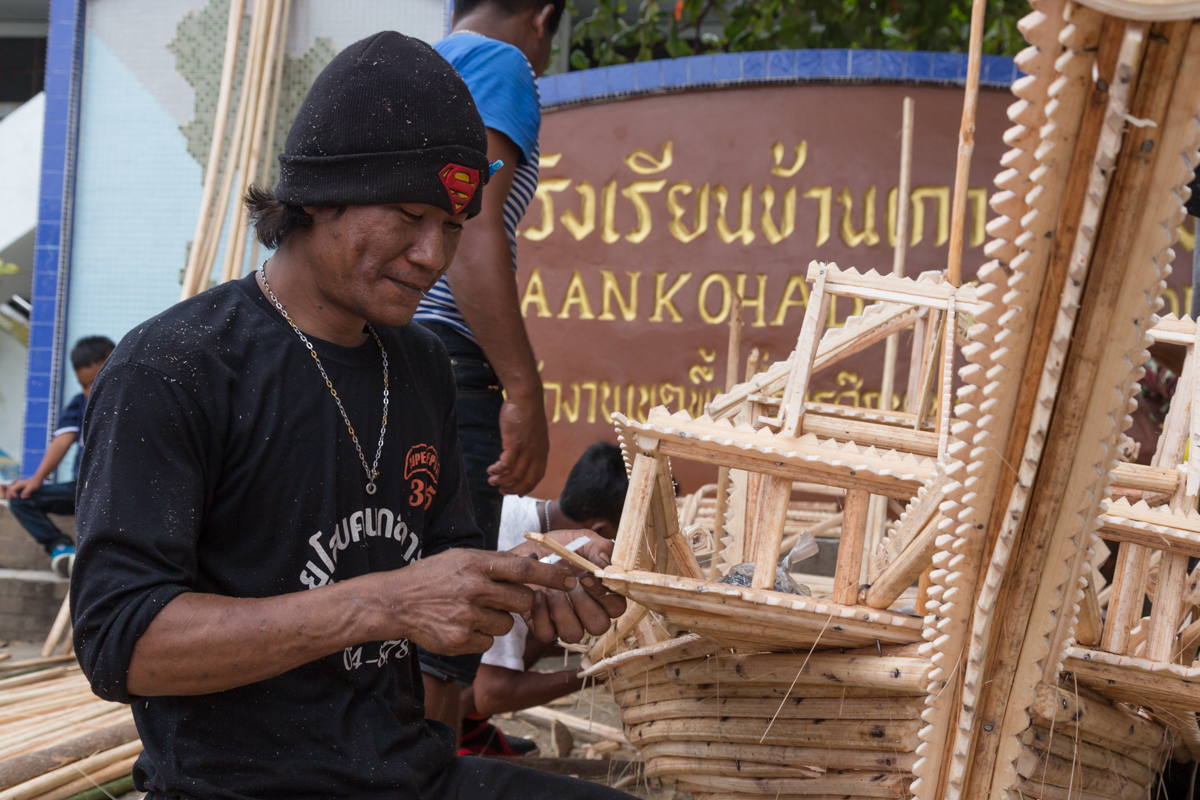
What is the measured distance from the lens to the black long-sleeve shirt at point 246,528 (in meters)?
1.23

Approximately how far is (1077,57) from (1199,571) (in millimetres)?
1482

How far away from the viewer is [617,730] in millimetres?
3695

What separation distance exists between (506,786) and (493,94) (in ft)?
4.91

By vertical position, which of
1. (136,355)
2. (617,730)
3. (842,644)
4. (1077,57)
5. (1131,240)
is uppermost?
(1077,57)

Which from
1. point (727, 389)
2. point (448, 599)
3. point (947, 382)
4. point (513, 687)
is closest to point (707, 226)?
point (727, 389)

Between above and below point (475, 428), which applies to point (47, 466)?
below

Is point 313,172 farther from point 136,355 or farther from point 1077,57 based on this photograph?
point 1077,57

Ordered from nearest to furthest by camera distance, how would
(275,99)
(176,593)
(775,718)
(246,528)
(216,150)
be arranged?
1. (176,593)
2. (246,528)
3. (775,718)
4. (216,150)
5. (275,99)

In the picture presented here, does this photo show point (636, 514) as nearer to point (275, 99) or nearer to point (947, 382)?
point (947, 382)

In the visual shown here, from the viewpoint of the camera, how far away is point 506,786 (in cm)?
157

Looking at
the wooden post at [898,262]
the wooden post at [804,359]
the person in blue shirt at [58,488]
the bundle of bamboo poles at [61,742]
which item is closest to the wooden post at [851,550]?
the wooden post at [804,359]

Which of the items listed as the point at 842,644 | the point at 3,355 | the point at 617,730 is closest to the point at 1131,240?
the point at 842,644

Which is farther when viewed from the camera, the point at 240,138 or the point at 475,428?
the point at 240,138

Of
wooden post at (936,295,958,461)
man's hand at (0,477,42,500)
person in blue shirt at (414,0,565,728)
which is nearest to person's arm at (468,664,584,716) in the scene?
person in blue shirt at (414,0,565,728)
